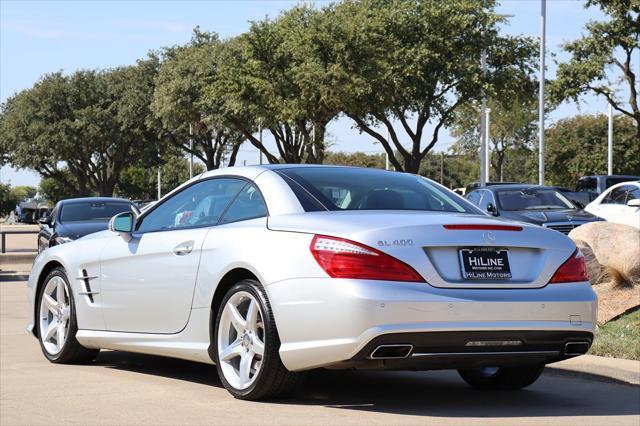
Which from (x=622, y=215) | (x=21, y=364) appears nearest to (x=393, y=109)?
(x=622, y=215)

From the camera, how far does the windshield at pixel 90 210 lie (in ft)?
66.1

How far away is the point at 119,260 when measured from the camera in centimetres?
836

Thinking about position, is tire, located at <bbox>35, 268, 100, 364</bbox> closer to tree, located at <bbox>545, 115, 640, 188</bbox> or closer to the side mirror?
the side mirror

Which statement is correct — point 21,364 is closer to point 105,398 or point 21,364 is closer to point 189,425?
point 105,398

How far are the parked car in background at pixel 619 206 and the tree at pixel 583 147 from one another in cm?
5648

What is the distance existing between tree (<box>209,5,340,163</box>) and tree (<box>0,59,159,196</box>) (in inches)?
710

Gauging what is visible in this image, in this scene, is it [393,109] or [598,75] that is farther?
[393,109]

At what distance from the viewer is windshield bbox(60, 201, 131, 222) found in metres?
20.2

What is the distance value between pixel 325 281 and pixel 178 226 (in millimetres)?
2007

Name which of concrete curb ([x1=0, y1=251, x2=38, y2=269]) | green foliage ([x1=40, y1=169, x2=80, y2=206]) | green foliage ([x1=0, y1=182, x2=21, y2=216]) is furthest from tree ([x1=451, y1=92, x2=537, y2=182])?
concrete curb ([x1=0, y1=251, x2=38, y2=269])

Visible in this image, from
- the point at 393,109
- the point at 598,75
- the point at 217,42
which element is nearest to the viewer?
the point at 598,75

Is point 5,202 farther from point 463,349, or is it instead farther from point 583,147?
point 463,349

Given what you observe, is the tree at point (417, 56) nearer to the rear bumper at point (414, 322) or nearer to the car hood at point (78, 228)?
the car hood at point (78, 228)

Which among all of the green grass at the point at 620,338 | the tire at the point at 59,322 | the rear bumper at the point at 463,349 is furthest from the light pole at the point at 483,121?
the rear bumper at the point at 463,349
